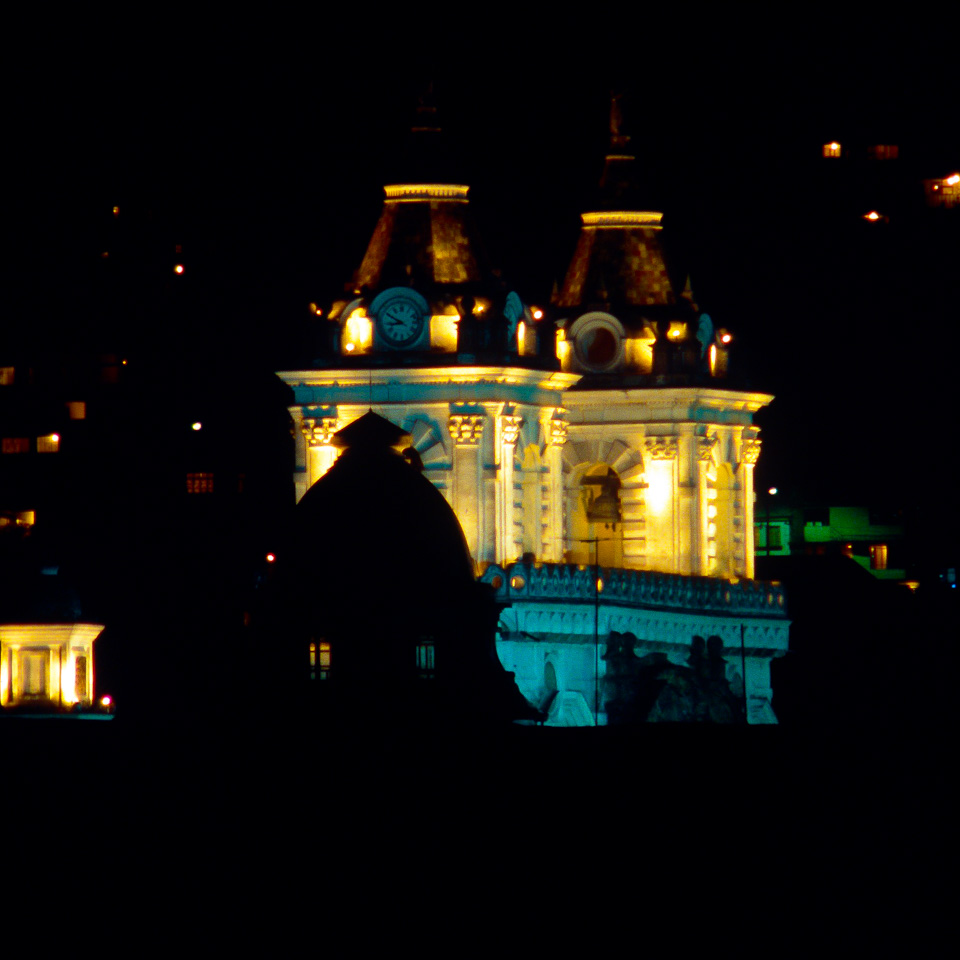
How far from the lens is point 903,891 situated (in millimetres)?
109812

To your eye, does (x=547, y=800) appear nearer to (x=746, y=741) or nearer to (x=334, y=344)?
(x=746, y=741)

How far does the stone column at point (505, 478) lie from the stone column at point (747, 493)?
509 inches

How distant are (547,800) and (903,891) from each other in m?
8.56

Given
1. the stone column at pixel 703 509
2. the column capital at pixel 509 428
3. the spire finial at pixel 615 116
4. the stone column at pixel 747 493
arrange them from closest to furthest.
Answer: the column capital at pixel 509 428, the stone column at pixel 703 509, the spire finial at pixel 615 116, the stone column at pixel 747 493

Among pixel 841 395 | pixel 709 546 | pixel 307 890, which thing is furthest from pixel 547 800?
pixel 841 395

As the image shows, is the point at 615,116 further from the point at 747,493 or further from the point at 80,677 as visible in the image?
the point at 80,677

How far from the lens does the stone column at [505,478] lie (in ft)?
431

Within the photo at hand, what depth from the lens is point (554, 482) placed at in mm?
135250

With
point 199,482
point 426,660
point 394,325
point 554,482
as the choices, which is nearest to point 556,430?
point 554,482

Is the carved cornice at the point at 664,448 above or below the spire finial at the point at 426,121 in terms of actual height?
below

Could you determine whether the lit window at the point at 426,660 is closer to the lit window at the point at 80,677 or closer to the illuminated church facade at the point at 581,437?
the illuminated church facade at the point at 581,437

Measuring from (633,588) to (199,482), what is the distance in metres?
37.4

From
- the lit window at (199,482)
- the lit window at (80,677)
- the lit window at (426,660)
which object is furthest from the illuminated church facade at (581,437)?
the lit window at (199,482)

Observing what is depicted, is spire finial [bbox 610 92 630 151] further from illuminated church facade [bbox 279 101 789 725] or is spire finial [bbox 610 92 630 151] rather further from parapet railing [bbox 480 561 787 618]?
parapet railing [bbox 480 561 787 618]
